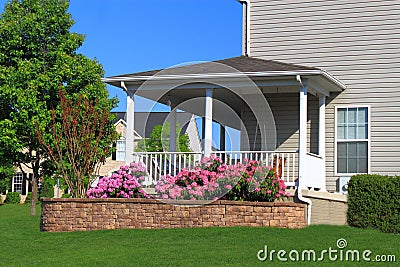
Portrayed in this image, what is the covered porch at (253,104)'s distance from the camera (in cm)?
1562

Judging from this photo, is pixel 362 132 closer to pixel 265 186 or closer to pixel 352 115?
pixel 352 115

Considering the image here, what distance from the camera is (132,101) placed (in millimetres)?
16828

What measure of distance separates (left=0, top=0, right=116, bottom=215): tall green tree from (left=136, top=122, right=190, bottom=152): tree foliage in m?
2.82

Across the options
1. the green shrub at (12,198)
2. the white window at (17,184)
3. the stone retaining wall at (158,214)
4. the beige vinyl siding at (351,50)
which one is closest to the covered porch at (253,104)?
the beige vinyl siding at (351,50)

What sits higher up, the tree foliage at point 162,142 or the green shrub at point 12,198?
the tree foliage at point 162,142

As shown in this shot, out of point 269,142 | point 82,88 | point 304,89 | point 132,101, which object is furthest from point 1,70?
point 304,89

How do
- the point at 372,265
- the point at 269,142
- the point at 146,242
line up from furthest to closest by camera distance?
the point at 269,142, the point at 146,242, the point at 372,265

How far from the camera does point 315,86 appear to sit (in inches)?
640

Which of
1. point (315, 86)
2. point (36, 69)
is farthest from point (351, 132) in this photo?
point (36, 69)

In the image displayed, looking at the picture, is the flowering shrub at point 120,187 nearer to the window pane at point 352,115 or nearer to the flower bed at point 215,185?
the flower bed at point 215,185

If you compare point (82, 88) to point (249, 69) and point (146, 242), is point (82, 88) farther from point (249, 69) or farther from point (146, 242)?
point (146, 242)

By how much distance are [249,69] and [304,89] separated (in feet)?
4.21

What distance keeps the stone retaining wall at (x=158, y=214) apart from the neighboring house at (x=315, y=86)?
193 centimetres

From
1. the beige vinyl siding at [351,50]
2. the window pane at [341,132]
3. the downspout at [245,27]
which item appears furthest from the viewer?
the downspout at [245,27]
